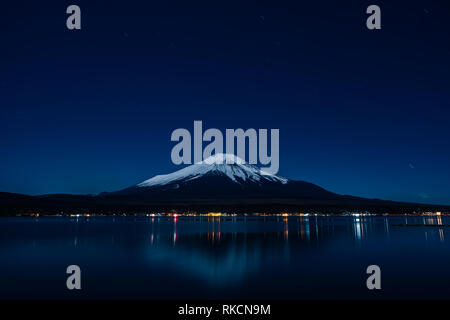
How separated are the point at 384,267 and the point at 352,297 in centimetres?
969

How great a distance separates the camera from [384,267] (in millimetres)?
25094

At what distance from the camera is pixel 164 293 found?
17516 millimetres
